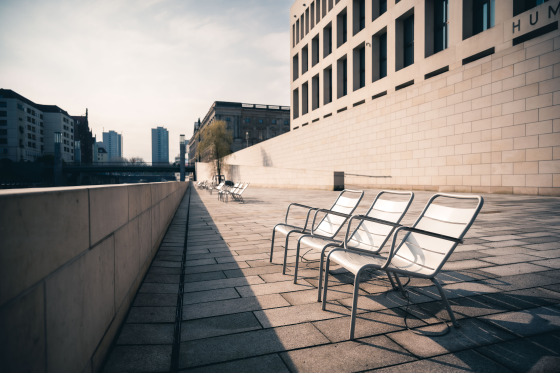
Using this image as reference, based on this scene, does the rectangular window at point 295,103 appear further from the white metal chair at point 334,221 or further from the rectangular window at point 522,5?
the white metal chair at point 334,221

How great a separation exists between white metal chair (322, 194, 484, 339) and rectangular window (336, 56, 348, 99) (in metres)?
28.7

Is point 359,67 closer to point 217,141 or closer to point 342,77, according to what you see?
point 342,77

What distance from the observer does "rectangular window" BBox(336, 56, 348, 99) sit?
3009cm

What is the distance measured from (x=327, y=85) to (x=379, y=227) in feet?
102

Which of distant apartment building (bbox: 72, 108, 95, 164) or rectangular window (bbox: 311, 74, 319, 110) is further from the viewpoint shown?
distant apartment building (bbox: 72, 108, 95, 164)

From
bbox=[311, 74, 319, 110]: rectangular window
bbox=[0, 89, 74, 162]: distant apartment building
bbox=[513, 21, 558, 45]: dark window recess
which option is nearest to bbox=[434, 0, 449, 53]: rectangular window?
bbox=[513, 21, 558, 45]: dark window recess

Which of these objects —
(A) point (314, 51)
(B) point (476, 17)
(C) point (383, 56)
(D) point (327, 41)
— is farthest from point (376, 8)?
(A) point (314, 51)

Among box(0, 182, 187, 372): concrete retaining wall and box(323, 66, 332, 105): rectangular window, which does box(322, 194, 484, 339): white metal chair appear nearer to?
box(0, 182, 187, 372): concrete retaining wall

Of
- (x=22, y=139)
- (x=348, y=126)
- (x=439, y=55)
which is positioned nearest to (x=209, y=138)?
(x=348, y=126)

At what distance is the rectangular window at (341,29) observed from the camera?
30.1 metres

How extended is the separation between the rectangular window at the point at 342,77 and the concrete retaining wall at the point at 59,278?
29.7 meters

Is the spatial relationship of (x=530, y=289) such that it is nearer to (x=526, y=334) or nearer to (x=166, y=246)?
(x=526, y=334)

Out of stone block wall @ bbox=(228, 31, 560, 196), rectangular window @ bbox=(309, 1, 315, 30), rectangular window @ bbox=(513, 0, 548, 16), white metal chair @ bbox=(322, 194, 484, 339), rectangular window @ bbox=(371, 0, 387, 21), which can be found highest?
rectangular window @ bbox=(309, 1, 315, 30)

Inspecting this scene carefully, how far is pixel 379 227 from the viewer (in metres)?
3.76
